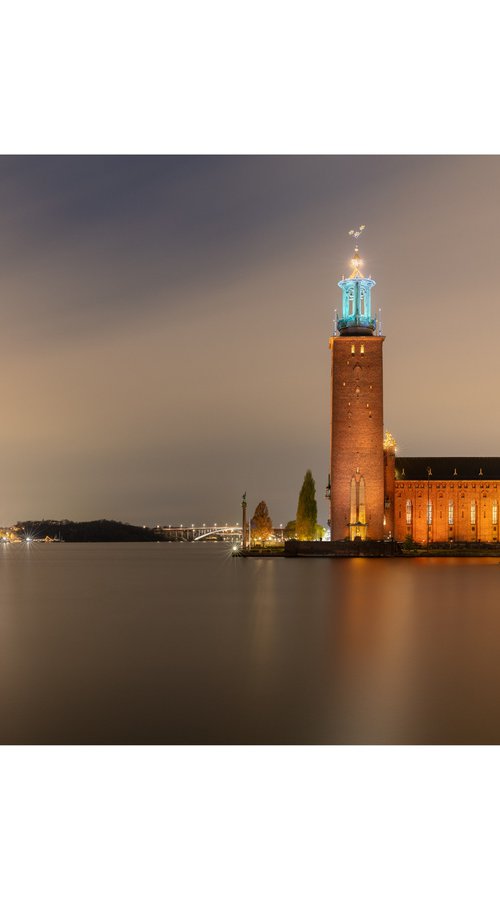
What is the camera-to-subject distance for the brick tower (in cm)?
5428

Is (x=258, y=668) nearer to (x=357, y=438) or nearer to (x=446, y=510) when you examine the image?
(x=357, y=438)

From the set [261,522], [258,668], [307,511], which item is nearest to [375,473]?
[307,511]

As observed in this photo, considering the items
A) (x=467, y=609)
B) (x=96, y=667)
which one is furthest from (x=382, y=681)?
(x=467, y=609)

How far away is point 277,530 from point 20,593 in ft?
209

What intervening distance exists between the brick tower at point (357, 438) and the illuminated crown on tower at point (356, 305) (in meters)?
0.35

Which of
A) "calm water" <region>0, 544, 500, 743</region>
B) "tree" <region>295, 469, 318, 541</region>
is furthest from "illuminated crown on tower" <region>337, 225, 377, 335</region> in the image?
"calm water" <region>0, 544, 500, 743</region>

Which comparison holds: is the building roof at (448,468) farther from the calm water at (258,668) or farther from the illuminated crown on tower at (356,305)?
the calm water at (258,668)

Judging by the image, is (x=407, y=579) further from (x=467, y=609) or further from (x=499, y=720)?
(x=499, y=720)

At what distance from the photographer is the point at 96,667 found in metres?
14.6

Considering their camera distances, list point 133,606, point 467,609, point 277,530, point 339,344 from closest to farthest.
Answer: point 467,609 < point 133,606 < point 339,344 < point 277,530

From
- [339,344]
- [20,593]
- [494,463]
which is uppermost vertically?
[339,344]

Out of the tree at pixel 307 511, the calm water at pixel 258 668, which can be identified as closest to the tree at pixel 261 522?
the tree at pixel 307 511

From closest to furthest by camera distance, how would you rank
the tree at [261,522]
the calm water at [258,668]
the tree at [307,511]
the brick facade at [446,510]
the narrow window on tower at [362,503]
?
the calm water at [258,668]
the narrow window on tower at [362,503]
the tree at [307,511]
the brick facade at [446,510]
the tree at [261,522]

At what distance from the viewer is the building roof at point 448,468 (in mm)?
62188
